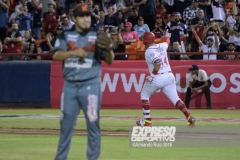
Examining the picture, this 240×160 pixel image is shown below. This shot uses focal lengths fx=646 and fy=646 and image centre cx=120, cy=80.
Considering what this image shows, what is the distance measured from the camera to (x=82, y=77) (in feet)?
29.6

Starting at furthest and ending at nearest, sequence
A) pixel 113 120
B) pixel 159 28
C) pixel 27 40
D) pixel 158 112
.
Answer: pixel 159 28, pixel 27 40, pixel 158 112, pixel 113 120

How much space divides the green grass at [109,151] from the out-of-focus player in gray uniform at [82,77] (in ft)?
6.93

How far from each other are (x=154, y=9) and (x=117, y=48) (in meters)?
2.98

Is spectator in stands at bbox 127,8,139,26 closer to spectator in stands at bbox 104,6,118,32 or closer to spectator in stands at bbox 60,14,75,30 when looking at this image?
spectator in stands at bbox 104,6,118,32

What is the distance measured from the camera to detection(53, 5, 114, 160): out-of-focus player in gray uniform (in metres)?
9.03

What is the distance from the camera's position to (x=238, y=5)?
87.8 feet

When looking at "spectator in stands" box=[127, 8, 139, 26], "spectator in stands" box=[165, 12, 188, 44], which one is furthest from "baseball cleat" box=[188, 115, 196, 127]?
"spectator in stands" box=[127, 8, 139, 26]

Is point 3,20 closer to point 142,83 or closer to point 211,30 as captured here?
point 142,83

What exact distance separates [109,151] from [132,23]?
1420 centimetres

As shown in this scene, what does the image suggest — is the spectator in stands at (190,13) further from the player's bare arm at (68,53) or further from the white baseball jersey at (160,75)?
the player's bare arm at (68,53)

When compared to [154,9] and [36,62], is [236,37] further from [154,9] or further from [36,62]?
[36,62]

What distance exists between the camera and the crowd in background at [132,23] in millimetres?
24000

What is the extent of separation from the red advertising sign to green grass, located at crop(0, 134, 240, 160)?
371 inches

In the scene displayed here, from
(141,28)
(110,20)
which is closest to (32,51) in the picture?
(110,20)
